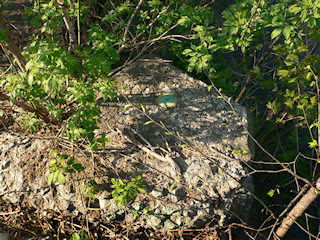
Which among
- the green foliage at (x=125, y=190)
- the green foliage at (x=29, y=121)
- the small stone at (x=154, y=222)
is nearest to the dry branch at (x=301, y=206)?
the small stone at (x=154, y=222)

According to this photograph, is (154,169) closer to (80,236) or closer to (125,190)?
(125,190)

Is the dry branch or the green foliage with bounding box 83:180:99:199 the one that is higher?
the dry branch

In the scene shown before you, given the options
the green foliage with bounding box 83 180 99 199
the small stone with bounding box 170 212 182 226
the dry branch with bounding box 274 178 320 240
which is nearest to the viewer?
the dry branch with bounding box 274 178 320 240

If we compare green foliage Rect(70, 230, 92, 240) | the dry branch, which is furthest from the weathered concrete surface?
the dry branch

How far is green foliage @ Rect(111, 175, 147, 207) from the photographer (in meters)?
1.99

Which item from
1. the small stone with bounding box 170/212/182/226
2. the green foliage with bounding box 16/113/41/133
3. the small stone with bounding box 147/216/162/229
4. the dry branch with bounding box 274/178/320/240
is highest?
the dry branch with bounding box 274/178/320/240

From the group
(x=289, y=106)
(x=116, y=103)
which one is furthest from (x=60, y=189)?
(x=289, y=106)

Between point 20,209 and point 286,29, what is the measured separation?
2548 mm

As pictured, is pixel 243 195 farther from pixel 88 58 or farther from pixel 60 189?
pixel 88 58

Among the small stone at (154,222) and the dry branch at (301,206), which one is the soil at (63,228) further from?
the dry branch at (301,206)

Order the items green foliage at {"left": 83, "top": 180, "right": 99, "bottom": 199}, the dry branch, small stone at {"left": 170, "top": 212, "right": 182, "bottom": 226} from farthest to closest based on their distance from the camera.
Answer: small stone at {"left": 170, "top": 212, "right": 182, "bottom": 226}, green foliage at {"left": 83, "top": 180, "right": 99, "bottom": 199}, the dry branch

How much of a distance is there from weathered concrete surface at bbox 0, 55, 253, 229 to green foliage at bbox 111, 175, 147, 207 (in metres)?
Answer: 0.18

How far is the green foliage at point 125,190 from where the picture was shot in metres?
1.99

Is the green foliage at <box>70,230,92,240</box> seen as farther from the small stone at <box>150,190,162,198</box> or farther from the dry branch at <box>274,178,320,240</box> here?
the dry branch at <box>274,178,320,240</box>
